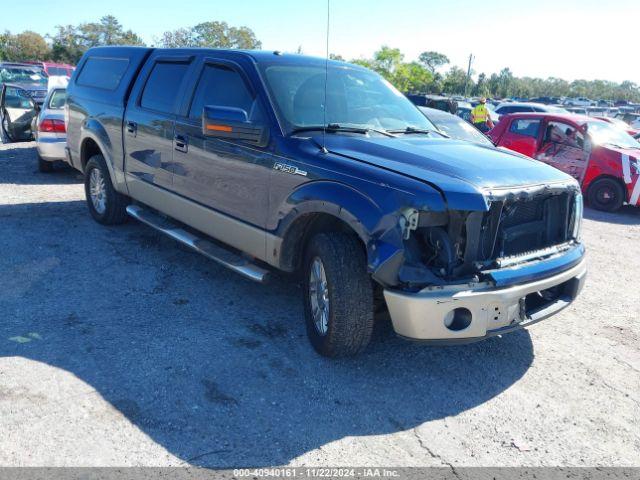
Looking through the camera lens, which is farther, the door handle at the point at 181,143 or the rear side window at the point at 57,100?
the rear side window at the point at 57,100

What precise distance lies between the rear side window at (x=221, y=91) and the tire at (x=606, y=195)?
7798 millimetres

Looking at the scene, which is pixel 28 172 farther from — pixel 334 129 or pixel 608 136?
pixel 608 136

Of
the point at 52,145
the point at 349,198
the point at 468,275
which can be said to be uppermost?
the point at 349,198

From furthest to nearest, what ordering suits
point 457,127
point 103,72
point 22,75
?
point 22,75 < point 457,127 < point 103,72

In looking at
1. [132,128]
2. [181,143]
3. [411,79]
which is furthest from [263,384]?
[411,79]

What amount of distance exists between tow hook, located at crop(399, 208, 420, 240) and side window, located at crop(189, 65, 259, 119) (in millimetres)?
1643

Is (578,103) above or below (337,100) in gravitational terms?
above

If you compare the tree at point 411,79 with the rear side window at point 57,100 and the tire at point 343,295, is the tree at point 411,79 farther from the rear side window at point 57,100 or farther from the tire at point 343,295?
the tire at point 343,295

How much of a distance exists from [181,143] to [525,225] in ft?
9.66

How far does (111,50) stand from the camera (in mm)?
6410

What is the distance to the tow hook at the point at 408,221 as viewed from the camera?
3.04m

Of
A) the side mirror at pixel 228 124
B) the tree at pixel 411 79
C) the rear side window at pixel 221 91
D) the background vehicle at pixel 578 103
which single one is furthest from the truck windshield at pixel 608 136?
the tree at pixel 411 79

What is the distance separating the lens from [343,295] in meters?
3.37

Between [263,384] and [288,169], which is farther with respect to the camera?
[288,169]
